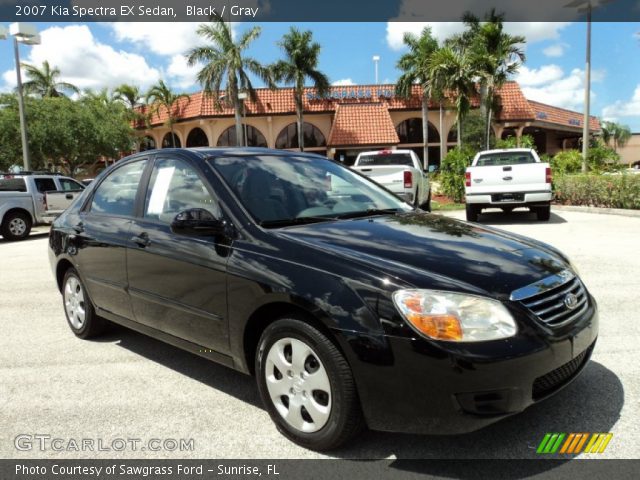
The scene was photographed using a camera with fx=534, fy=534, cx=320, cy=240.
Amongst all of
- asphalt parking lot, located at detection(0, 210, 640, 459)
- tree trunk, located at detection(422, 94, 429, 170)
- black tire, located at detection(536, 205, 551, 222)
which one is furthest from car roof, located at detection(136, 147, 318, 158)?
tree trunk, located at detection(422, 94, 429, 170)

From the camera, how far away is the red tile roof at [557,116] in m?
39.9

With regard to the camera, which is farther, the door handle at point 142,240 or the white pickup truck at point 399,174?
the white pickup truck at point 399,174

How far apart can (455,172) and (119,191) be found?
15.5 metres

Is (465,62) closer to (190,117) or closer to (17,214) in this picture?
(190,117)

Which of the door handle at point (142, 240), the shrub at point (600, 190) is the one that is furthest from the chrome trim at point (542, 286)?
the shrub at point (600, 190)

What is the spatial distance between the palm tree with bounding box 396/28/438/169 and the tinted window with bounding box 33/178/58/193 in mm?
25377

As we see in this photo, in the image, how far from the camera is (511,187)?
1210 cm

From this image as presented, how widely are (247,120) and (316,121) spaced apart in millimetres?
5171

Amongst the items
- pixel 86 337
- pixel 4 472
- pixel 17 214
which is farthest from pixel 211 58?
pixel 4 472

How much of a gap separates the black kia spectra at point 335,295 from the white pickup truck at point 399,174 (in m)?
7.04

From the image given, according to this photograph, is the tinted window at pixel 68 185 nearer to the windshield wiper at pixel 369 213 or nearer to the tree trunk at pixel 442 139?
the windshield wiper at pixel 369 213

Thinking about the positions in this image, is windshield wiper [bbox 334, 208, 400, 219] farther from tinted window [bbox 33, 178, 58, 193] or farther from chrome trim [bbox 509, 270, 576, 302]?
tinted window [bbox 33, 178, 58, 193]

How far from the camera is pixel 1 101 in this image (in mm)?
32625

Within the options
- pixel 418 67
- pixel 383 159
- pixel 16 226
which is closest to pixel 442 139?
pixel 418 67
